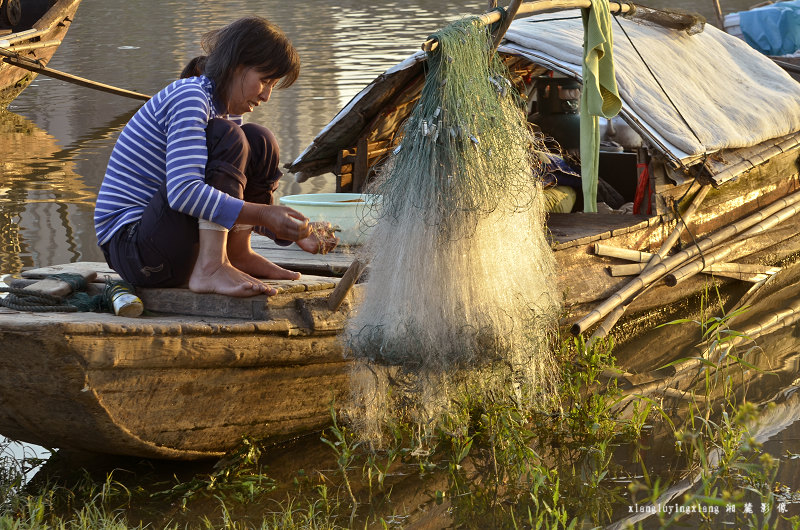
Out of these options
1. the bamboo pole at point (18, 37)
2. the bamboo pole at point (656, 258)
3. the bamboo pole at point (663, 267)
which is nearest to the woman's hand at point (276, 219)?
the bamboo pole at point (663, 267)

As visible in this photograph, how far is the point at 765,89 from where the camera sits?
17.9 ft

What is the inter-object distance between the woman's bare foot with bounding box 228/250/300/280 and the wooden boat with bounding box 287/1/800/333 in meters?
1.00

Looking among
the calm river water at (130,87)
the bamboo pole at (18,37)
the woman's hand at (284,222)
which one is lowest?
the calm river water at (130,87)

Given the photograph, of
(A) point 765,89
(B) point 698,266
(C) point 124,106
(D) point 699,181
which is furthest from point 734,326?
(C) point 124,106

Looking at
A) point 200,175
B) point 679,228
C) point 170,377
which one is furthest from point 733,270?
point 170,377

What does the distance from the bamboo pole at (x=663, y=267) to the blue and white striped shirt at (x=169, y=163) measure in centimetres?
170

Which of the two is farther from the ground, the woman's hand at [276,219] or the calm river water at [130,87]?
the woman's hand at [276,219]

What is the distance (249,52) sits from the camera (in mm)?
2988

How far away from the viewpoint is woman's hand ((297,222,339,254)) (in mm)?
3343

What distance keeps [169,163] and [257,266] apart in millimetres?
519

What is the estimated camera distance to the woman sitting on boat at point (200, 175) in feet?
9.62

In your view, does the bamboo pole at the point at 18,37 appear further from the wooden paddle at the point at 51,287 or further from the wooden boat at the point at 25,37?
the wooden paddle at the point at 51,287

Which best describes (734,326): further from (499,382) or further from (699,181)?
(499,382)

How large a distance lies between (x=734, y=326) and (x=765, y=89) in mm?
1431
